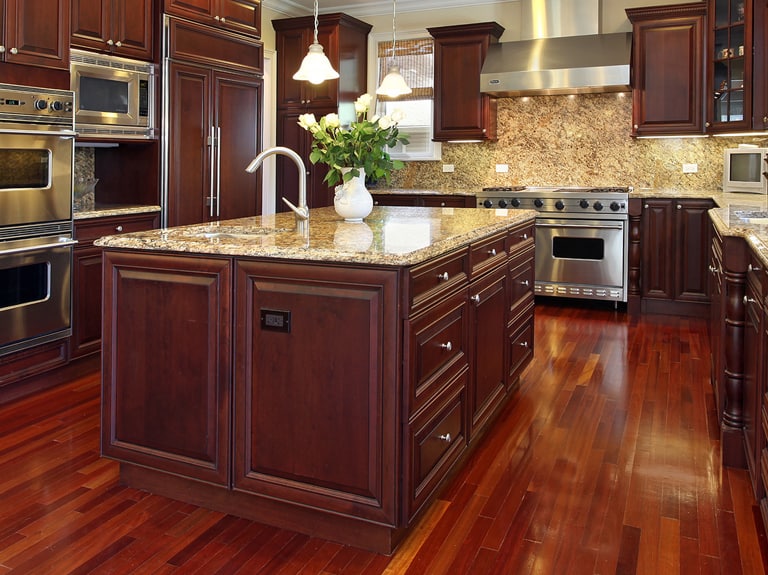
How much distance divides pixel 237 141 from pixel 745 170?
3.77 meters

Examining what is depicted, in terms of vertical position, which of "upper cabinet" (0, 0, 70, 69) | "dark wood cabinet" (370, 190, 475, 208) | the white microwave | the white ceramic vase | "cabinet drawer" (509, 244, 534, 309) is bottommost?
"cabinet drawer" (509, 244, 534, 309)

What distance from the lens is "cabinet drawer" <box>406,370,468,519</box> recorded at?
7.27 ft

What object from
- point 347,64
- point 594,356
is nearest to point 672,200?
point 594,356

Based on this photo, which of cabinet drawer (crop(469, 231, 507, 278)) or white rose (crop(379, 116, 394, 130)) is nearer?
cabinet drawer (crop(469, 231, 507, 278))

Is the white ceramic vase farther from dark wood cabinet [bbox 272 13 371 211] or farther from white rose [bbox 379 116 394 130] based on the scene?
dark wood cabinet [bbox 272 13 371 211]

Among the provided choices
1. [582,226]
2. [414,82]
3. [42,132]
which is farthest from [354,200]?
[414,82]

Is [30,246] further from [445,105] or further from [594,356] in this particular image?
[445,105]

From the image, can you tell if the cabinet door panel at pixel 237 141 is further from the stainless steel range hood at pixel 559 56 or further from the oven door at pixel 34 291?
the stainless steel range hood at pixel 559 56

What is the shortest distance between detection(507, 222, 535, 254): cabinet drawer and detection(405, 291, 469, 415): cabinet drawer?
0.81 m

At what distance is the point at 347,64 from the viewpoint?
274 inches

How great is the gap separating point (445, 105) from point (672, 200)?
218 centimetres

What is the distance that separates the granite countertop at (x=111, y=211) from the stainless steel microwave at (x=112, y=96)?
16.2 inches

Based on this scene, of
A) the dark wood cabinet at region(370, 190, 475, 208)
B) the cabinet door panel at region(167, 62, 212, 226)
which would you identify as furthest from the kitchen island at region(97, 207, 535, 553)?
the dark wood cabinet at region(370, 190, 475, 208)

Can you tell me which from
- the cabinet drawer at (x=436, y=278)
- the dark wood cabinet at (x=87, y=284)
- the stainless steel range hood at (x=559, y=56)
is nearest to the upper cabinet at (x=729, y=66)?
the stainless steel range hood at (x=559, y=56)
